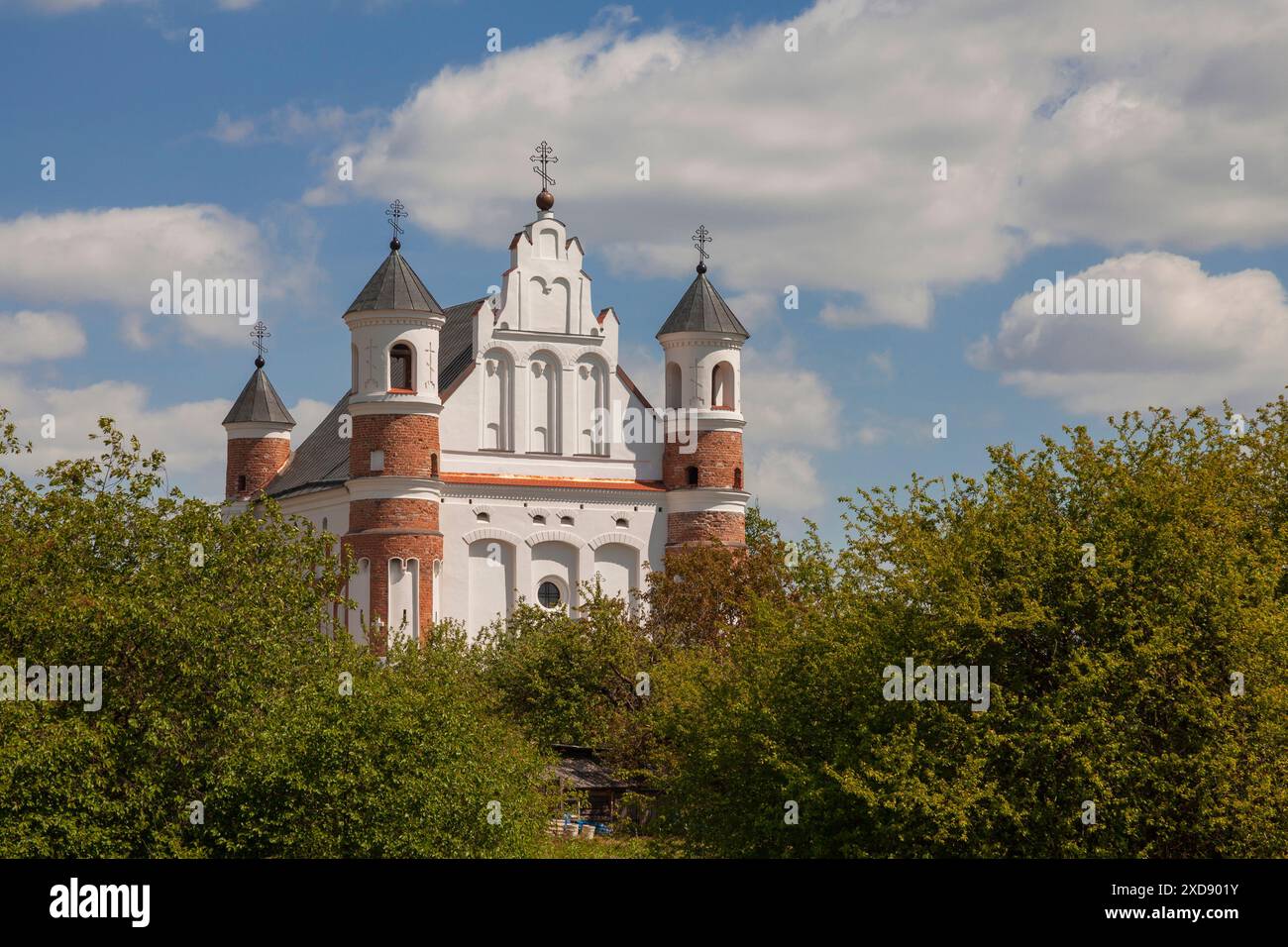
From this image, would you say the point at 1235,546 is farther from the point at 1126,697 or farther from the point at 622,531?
the point at 622,531

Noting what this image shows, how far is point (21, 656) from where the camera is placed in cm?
3388

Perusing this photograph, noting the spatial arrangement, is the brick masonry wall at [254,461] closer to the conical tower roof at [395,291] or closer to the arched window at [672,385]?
the conical tower roof at [395,291]

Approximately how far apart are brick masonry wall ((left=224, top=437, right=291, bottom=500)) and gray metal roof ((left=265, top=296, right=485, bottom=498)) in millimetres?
656

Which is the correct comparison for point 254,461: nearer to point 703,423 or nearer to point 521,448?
point 521,448

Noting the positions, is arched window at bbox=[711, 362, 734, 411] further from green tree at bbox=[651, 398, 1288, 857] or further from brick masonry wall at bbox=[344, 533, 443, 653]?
green tree at bbox=[651, 398, 1288, 857]

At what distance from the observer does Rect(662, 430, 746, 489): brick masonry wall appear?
6581cm

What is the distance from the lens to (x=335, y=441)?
69562 mm

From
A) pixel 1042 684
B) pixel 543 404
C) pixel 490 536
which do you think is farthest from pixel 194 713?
pixel 543 404

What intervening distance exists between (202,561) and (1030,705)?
1655cm

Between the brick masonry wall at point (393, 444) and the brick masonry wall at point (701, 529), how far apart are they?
30.2 ft

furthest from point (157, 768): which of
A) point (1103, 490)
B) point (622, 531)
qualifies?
point (622, 531)

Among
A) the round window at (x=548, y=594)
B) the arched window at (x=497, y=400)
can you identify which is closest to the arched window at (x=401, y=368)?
the arched window at (x=497, y=400)

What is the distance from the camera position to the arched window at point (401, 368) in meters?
62.5

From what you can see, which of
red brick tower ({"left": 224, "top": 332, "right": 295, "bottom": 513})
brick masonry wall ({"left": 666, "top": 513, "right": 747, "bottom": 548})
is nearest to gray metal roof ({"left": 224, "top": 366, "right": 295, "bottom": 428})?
red brick tower ({"left": 224, "top": 332, "right": 295, "bottom": 513})
